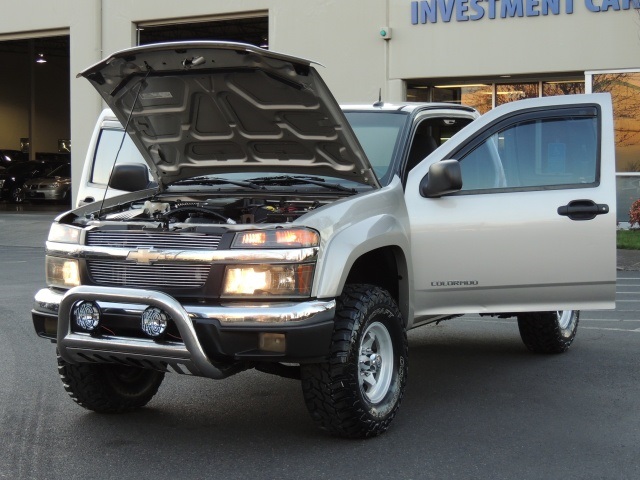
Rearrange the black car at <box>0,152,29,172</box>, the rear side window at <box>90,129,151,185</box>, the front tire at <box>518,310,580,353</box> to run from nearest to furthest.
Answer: the front tire at <box>518,310,580,353</box> < the rear side window at <box>90,129,151,185</box> < the black car at <box>0,152,29,172</box>

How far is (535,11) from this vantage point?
18.5m

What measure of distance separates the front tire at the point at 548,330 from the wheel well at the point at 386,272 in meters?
1.81

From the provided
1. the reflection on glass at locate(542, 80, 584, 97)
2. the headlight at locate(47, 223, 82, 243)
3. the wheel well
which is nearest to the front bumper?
the headlight at locate(47, 223, 82, 243)

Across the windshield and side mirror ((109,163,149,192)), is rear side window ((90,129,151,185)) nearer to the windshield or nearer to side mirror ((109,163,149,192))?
side mirror ((109,163,149,192))

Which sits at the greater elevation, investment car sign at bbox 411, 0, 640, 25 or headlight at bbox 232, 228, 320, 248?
investment car sign at bbox 411, 0, 640, 25

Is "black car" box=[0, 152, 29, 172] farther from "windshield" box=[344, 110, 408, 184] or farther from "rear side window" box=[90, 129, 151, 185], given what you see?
"windshield" box=[344, 110, 408, 184]

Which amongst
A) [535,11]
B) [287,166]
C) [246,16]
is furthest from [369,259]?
[246,16]

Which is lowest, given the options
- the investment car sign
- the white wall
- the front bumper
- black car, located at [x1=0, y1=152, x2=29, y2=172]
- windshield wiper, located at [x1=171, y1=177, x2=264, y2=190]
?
the front bumper

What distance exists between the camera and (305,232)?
16.5ft

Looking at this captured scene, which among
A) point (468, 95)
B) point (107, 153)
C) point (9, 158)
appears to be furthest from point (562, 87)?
point (9, 158)

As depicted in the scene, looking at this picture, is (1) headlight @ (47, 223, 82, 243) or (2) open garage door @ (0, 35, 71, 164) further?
(2) open garage door @ (0, 35, 71, 164)

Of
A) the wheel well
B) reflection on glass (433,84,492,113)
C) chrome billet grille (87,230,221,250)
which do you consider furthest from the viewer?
reflection on glass (433,84,492,113)

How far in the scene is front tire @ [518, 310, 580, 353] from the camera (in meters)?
7.62

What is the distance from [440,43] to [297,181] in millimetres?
14062
